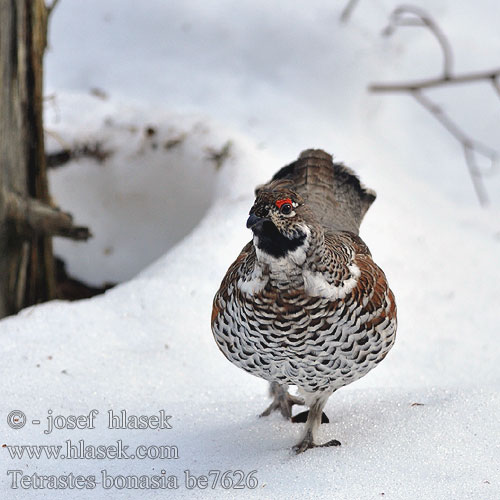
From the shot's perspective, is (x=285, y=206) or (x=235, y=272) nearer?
(x=285, y=206)

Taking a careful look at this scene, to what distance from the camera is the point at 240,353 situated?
2773 mm

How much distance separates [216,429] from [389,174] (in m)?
2.72

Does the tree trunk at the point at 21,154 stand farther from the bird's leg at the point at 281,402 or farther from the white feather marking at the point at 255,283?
the white feather marking at the point at 255,283

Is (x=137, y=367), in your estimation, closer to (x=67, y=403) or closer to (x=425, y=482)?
(x=67, y=403)

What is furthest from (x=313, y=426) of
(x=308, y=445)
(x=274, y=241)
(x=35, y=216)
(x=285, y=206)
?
(x=35, y=216)

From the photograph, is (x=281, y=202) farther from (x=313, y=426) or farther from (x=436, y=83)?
(x=436, y=83)

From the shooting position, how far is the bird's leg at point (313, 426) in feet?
9.61

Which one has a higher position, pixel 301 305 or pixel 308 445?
pixel 301 305

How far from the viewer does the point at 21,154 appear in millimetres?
4234

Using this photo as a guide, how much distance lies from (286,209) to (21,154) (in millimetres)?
2247

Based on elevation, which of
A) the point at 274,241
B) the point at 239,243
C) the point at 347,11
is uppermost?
the point at 347,11

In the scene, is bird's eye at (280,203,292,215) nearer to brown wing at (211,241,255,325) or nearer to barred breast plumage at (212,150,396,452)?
barred breast plumage at (212,150,396,452)

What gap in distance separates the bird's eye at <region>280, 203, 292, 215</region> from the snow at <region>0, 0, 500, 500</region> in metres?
0.92

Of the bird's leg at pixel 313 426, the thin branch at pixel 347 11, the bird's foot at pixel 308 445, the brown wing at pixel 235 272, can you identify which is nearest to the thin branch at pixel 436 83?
the thin branch at pixel 347 11
